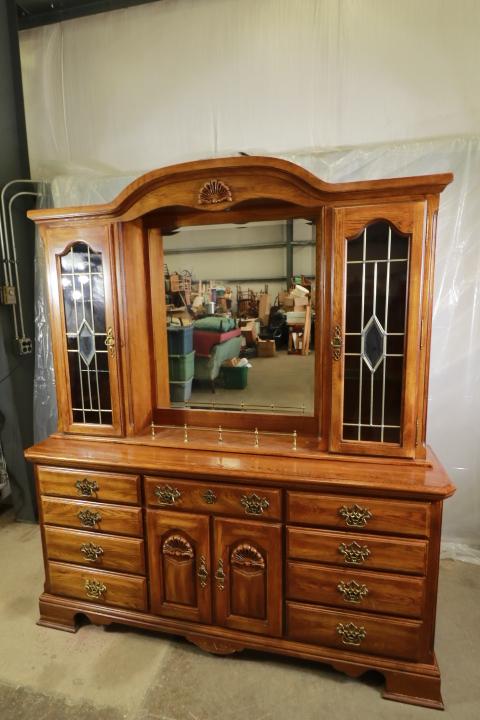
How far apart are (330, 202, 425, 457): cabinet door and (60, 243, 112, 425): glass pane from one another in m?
0.98

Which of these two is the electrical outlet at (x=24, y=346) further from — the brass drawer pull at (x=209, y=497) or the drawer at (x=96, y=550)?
the brass drawer pull at (x=209, y=497)

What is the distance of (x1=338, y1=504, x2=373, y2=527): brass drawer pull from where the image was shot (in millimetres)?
1423

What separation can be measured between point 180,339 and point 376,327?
892mm

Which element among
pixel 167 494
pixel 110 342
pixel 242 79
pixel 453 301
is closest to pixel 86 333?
pixel 110 342

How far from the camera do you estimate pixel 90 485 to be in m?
1.68

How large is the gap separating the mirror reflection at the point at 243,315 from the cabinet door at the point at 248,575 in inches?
19.9

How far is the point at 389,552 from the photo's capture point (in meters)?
1.42

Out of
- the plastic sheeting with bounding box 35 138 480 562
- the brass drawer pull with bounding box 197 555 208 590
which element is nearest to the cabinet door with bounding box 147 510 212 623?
the brass drawer pull with bounding box 197 555 208 590

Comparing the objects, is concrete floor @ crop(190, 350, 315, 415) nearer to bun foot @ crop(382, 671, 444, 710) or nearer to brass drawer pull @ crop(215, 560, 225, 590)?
brass drawer pull @ crop(215, 560, 225, 590)

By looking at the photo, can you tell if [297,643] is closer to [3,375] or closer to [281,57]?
[3,375]

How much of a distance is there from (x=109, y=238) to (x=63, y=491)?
1.08 metres

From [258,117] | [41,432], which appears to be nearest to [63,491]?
[41,432]

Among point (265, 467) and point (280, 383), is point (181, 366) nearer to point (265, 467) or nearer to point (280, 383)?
point (280, 383)

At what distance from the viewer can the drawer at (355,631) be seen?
4.70 feet
